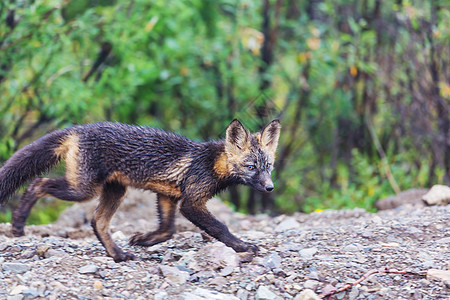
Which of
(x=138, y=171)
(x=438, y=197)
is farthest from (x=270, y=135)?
(x=438, y=197)

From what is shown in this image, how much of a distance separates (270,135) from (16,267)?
105 inches

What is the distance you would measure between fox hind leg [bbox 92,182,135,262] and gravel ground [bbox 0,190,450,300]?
119 mm

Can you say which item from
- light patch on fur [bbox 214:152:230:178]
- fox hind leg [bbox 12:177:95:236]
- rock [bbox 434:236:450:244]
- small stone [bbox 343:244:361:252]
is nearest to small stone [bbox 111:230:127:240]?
fox hind leg [bbox 12:177:95:236]

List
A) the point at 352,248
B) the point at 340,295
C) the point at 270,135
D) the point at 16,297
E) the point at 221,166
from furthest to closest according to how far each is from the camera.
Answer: the point at 270,135, the point at 221,166, the point at 352,248, the point at 340,295, the point at 16,297

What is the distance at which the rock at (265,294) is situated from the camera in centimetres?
442

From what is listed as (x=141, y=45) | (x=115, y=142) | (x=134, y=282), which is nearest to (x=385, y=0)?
(x=141, y=45)

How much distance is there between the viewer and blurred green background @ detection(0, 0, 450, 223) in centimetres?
857

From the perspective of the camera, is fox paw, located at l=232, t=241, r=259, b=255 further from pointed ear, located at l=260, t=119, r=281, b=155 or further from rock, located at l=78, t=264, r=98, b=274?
rock, located at l=78, t=264, r=98, b=274

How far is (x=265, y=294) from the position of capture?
445 cm

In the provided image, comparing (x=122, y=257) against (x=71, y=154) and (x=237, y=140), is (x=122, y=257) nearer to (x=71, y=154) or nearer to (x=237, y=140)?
(x=71, y=154)

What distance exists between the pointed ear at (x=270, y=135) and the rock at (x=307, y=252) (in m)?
1.13

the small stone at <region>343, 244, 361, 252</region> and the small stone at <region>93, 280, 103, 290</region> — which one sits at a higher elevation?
the small stone at <region>343, 244, 361, 252</region>

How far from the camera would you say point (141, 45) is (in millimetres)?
10148

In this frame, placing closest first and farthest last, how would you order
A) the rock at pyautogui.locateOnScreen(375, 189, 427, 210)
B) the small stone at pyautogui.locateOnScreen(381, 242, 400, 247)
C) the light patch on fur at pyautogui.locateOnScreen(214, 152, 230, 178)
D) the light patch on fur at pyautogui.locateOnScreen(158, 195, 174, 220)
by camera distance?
1. the small stone at pyautogui.locateOnScreen(381, 242, 400, 247)
2. the light patch on fur at pyautogui.locateOnScreen(214, 152, 230, 178)
3. the light patch on fur at pyautogui.locateOnScreen(158, 195, 174, 220)
4. the rock at pyautogui.locateOnScreen(375, 189, 427, 210)
